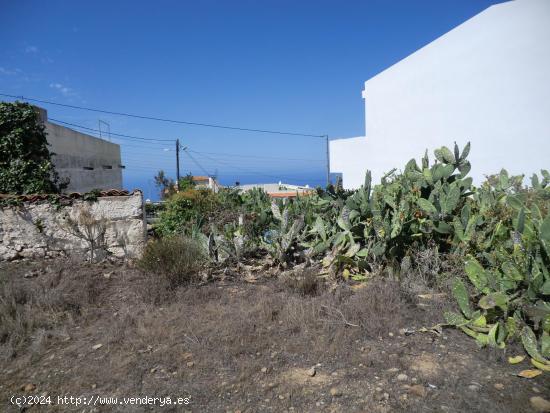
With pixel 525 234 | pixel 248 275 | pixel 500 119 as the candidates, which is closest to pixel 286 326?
pixel 248 275

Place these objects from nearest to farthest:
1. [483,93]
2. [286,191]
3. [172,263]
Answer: [172,263]
[483,93]
[286,191]

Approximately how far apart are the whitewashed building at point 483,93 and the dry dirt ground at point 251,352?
8.55 m

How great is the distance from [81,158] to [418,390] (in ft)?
41.3

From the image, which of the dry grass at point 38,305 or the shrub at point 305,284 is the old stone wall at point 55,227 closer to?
the dry grass at point 38,305

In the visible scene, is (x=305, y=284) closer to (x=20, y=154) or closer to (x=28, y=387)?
(x=28, y=387)

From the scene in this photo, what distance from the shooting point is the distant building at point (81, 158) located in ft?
32.0

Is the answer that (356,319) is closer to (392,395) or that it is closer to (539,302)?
(392,395)

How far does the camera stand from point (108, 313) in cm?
381

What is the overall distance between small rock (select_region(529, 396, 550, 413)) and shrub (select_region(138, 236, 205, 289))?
3.51 m

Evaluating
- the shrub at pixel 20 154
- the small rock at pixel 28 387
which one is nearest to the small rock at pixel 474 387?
the small rock at pixel 28 387

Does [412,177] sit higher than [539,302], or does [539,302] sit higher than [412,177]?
[412,177]

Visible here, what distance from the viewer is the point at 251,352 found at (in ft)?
9.66

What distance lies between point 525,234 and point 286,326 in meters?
2.22

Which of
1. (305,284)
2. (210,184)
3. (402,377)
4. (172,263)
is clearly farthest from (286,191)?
(402,377)
